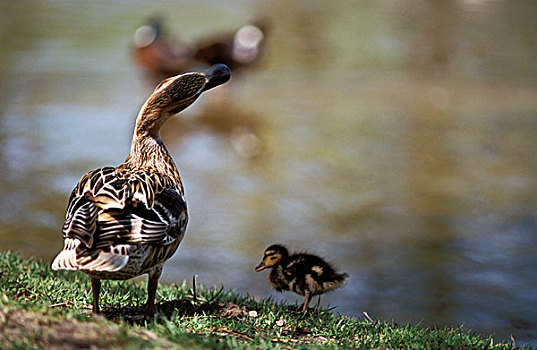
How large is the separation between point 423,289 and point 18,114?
28.0 ft

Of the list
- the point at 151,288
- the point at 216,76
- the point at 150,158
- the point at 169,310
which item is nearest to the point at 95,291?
the point at 151,288

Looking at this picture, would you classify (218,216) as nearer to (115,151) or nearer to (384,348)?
(115,151)

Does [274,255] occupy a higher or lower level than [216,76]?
lower

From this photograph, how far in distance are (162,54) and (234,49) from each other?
140cm

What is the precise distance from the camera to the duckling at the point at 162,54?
14.8 m

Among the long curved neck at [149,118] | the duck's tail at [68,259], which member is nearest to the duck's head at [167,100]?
the long curved neck at [149,118]

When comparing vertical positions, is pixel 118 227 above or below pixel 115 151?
below

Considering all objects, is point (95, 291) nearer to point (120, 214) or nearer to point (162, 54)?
point (120, 214)

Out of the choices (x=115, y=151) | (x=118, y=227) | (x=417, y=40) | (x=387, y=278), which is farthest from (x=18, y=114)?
(x=417, y=40)

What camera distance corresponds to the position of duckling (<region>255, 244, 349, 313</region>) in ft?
18.2

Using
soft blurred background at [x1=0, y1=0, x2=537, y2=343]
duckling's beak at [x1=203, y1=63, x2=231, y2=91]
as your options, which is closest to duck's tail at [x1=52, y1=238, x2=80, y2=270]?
duckling's beak at [x1=203, y1=63, x2=231, y2=91]

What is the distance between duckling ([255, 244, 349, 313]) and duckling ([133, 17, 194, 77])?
9392 millimetres

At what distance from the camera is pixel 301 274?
18.4 feet

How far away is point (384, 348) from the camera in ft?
16.1
